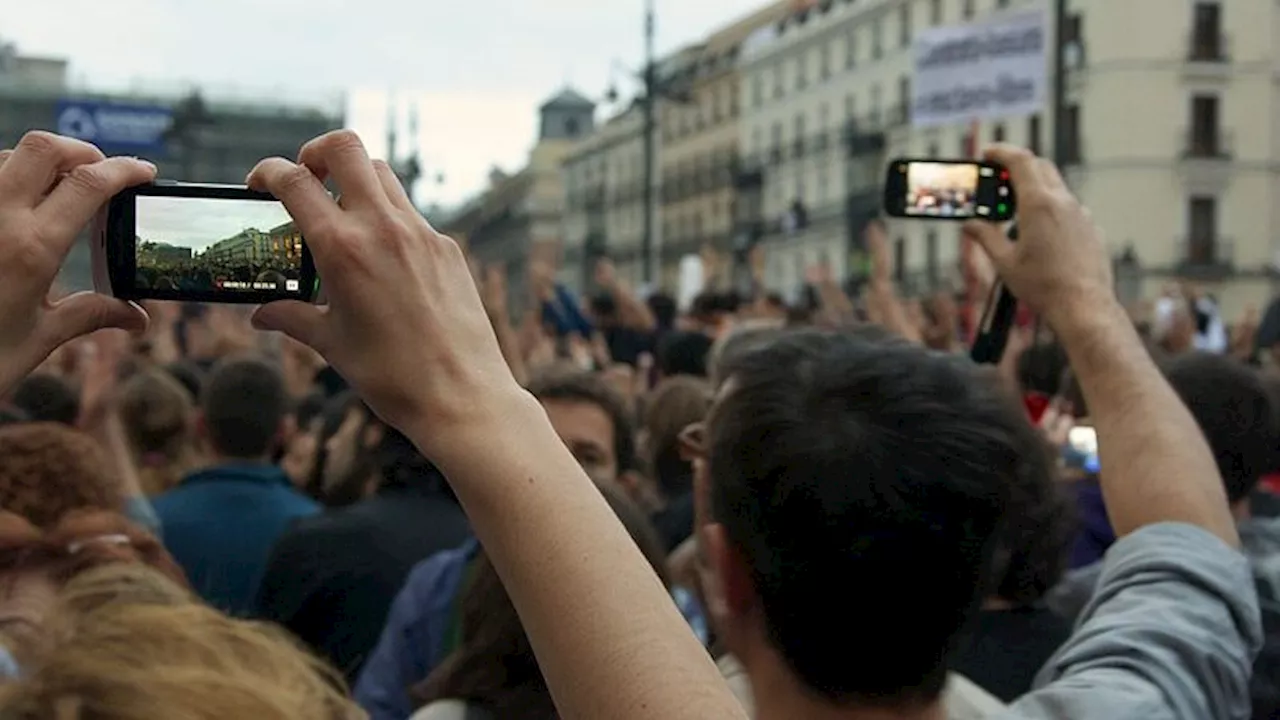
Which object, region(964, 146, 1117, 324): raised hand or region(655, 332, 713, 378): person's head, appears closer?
region(964, 146, 1117, 324): raised hand

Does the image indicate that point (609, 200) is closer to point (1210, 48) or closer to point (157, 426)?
point (1210, 48)

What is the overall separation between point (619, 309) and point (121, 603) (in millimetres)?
9954

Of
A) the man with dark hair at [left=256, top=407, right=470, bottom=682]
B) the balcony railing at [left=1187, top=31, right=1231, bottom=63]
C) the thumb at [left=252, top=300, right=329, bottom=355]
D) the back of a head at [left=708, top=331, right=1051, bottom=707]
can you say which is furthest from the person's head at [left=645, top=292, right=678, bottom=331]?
the balcony railing at [left=1187, top=31, right=1231, bottom=63]

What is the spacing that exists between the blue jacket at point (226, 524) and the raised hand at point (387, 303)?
3446 mm

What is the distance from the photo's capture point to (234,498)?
16.7 ft

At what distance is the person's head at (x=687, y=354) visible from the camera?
8180 millimetres

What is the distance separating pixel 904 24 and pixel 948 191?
216ft

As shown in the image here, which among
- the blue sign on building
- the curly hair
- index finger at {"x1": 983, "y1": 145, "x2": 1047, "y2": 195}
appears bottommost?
the curly hair

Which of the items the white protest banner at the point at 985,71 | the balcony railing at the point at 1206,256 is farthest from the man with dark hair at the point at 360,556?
the balcony railing at the point at 1206,256

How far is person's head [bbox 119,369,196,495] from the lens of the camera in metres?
5.61

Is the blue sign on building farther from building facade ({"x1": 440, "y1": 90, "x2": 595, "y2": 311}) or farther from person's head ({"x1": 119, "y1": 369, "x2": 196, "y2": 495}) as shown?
building facade ({"x1": 440, "y1": 90, "x2": 595, "y2": 311})

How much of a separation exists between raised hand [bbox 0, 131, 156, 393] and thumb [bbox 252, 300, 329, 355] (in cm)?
16

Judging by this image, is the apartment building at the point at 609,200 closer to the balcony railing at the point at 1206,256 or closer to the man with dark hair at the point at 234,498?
the balcony railing at the point at 1206,256

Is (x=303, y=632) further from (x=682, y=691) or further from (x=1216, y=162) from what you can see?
(x=1216, y=162)
